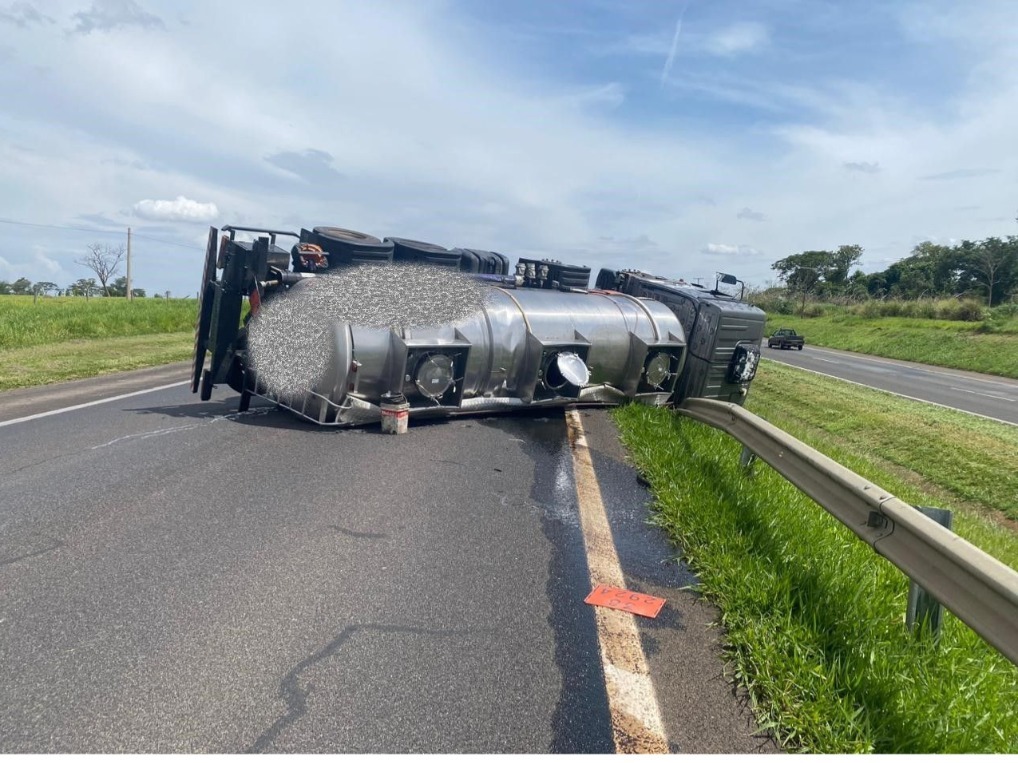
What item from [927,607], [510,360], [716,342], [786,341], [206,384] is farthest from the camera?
[786,341]

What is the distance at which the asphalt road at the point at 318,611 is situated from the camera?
8.42 ft

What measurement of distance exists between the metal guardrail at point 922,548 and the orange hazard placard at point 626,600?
1077 mm

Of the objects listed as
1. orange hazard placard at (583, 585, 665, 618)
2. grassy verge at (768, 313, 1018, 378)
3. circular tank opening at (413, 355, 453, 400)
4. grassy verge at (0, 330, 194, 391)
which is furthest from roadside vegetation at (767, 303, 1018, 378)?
orange hazard placard at (583, 585, 665, 618)

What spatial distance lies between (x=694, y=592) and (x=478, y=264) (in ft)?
31.0

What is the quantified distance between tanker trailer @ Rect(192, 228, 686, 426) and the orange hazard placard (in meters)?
4.39

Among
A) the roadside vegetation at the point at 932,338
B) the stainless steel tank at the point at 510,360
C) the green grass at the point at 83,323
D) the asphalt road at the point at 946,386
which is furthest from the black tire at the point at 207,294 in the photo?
the roadside vegetation at the point at 932,338

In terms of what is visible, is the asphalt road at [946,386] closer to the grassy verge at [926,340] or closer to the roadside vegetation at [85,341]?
the grassy verge at [926,340]

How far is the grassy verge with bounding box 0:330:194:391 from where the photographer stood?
490 inches

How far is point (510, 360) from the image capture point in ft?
28.7

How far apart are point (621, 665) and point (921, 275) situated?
8433 centimetres

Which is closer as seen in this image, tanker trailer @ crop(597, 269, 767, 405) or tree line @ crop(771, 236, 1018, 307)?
tanker trailer @ crop(597, 269, 767, 405)

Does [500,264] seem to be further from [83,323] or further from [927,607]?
[83,323]

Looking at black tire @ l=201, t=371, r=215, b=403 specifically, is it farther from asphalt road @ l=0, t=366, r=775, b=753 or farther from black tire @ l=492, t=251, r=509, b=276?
black tire @ l=492, t=251, r=509, b=276

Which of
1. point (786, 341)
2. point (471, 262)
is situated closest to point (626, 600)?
point (471, 262)
